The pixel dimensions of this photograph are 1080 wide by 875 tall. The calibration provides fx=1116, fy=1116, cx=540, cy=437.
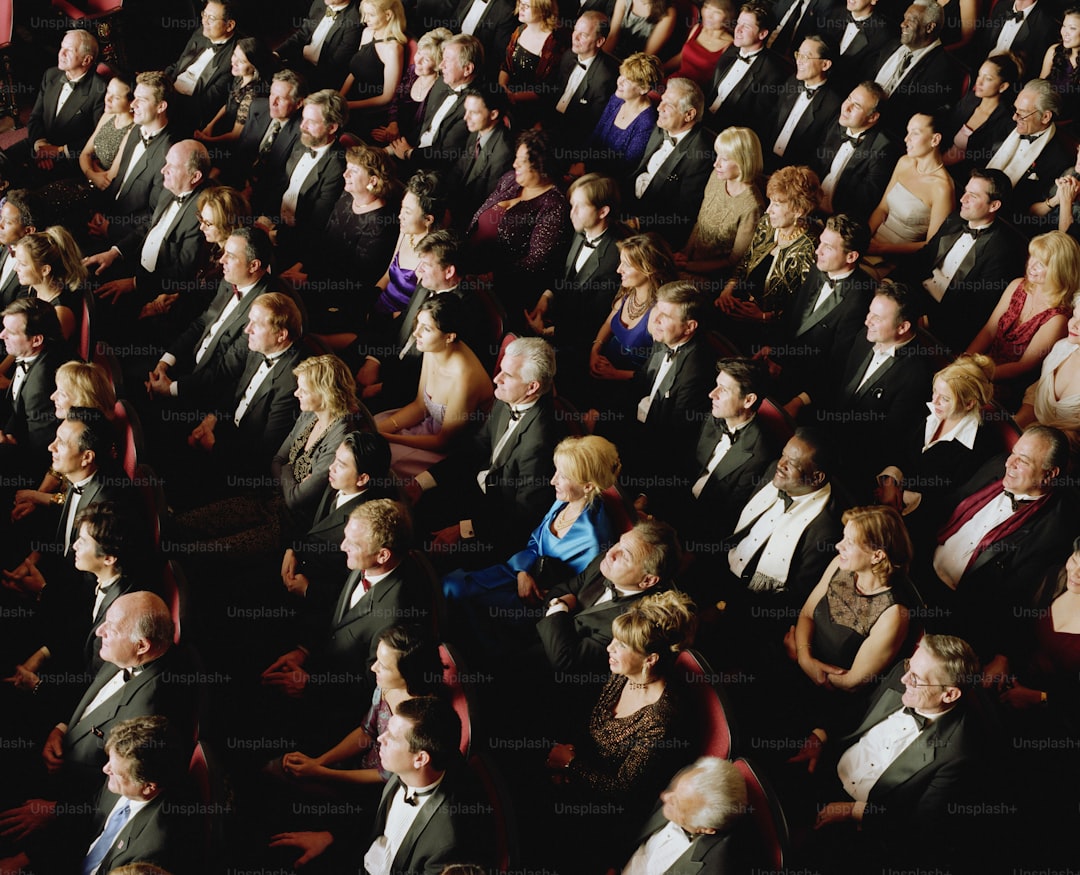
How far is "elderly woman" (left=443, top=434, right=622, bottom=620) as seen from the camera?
12.6 feet

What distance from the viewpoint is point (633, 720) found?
127 inches

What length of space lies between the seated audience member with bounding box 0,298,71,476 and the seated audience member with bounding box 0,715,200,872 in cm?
183

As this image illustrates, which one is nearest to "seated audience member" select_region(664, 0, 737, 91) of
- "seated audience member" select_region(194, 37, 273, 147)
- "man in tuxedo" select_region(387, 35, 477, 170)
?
"man in tuxedo" select_region(387, 35, 477, 170)

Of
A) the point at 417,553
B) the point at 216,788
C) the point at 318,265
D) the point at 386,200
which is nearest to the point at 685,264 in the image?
the point at 386,200

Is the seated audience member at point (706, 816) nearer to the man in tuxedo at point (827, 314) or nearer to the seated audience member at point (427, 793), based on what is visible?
the seated audience member at point (427, 793)

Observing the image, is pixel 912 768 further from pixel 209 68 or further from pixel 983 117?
pixel 209 68

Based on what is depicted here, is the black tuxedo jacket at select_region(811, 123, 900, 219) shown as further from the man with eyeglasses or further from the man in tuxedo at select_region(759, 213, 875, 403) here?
the man with eyeglasses

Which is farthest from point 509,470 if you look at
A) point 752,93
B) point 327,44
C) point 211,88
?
point 327,44

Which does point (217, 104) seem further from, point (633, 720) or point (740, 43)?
point (633, 720)

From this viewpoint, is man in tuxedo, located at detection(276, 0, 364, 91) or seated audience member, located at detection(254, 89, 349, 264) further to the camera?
man in tuxedo, located at detection(276, 0, 364, 91)

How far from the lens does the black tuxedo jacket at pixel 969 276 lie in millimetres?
5094

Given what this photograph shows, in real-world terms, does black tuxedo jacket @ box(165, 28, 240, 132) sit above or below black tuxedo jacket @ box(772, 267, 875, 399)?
below

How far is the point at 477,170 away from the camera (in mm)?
5988

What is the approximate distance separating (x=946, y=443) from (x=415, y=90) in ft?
12.8
